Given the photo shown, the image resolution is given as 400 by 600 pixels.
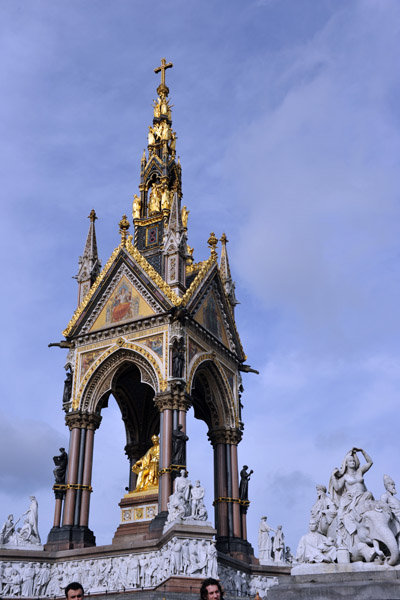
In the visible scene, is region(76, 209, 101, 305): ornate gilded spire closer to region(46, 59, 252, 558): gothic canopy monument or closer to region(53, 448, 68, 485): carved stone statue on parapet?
region(46, 59, 252, 558): gothic canopy monument

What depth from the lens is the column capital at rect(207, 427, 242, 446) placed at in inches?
1029

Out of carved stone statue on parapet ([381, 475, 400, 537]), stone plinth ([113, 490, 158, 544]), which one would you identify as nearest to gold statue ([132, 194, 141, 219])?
stone plinth ([113, 490, 158, 544])

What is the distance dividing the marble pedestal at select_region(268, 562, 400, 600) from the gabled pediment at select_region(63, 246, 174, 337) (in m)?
16.1

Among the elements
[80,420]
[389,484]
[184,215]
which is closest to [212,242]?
[184,215]

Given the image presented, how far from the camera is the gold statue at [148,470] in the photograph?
24.0 m

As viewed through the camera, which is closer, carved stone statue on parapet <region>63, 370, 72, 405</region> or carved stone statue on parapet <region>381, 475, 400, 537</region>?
carved stone statue on parapet <region>381, 475, 400, 537</region>

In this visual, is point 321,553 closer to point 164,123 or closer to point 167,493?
point 167,493

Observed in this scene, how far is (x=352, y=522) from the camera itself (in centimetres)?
1005

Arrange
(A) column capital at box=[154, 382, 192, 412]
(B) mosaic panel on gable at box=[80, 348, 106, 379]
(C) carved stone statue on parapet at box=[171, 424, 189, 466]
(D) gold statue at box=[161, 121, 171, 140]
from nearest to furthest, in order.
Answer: (C) carved stone statue on parapet at box=[171, 424, 189, 466] → (A) column capital at box=[154, 382, 192, 412] → (B) mosaic panel on gable at box=[80, 348, 106, 379] → (D) gold statue at box=[161, 121, 171, 140]

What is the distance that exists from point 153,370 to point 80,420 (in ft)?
10.5

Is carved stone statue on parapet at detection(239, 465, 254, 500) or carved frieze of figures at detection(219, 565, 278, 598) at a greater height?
carved stone statue on parapet at detection(239, 465, 254, 500)

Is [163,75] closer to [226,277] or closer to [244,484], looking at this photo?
[226,277]

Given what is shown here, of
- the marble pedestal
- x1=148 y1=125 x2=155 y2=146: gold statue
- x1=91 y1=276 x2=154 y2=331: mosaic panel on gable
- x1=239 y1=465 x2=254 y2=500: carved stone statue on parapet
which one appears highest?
x1=148 y1=125 x2=155 y2=146: gold statue

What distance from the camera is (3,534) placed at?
2200 centimetres
